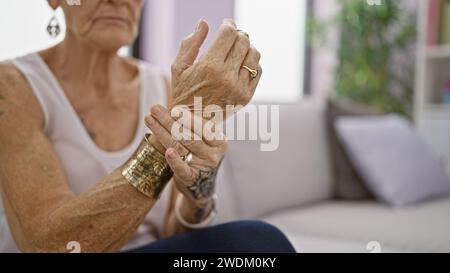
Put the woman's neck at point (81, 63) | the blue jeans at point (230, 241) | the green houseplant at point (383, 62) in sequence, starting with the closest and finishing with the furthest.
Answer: the blue jeans at point (230, 241)
the woman's neck at point (81, 63)
the green houseplant at point (383, 62)

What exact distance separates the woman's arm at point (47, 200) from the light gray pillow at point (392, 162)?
3.41 ft

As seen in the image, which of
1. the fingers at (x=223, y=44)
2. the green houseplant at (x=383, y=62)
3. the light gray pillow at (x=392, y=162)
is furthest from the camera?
the green houseplant at (x=383, y=62)

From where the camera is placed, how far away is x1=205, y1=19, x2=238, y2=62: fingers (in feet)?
1.55

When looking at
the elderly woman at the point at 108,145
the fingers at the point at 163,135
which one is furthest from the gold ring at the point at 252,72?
the fingers at the point at 163,135

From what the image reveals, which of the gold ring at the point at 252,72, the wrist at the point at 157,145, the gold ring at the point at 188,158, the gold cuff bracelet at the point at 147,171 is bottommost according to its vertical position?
the gold cuff bracelet at the point at 147,171

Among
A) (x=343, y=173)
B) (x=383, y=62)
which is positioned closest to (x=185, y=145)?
(x=343, y=173)

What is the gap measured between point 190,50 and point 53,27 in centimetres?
21

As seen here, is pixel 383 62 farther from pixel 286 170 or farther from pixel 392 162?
pixel 286 170

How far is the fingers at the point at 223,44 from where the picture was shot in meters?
0.47

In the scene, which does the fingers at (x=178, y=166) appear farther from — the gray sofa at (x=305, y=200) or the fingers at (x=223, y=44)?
the gray sofa at (x=305, y=200)

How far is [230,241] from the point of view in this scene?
1.98ft

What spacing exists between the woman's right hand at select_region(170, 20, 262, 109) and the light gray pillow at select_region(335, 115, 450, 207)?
104cm

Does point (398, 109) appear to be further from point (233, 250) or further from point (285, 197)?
point (233, 250)
